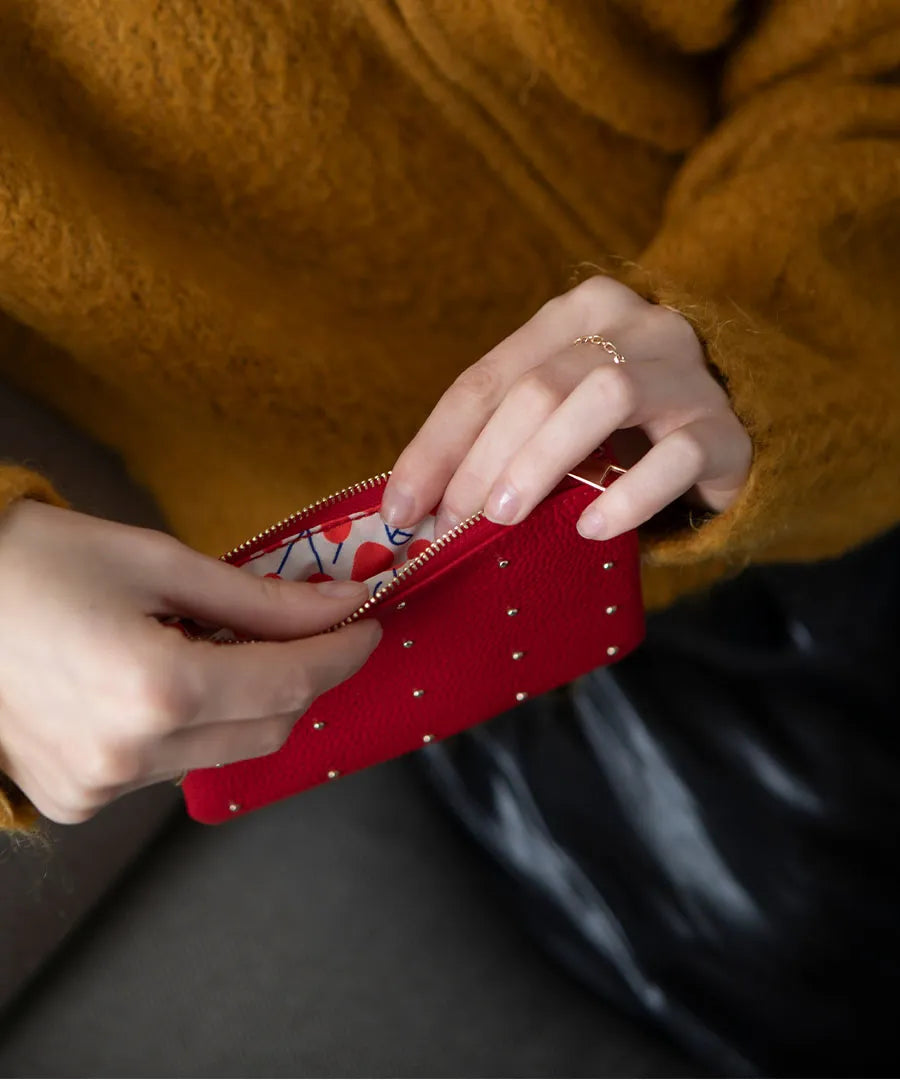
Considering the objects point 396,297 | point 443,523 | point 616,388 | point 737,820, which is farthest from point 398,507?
point 737,820

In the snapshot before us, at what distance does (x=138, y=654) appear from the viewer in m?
0.43

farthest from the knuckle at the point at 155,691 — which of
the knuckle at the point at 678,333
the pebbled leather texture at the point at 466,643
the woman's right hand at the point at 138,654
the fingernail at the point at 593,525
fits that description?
the knuckle at the point at 678,333

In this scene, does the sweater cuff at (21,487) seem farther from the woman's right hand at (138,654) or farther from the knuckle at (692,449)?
the knuckle at (692,449)

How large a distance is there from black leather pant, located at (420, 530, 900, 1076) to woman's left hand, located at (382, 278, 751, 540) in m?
0.19

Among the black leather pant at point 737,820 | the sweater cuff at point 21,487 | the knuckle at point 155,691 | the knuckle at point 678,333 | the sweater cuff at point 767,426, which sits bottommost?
the black leather pant at point 737,820

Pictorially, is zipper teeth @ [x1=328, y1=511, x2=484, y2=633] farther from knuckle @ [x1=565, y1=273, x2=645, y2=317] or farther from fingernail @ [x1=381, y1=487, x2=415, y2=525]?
knuckle @ [x1=565, y1=273, x2=645, y2=317]

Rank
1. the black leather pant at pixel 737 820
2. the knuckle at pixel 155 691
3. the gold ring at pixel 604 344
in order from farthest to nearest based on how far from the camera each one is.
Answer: the black leather pant at pixel 737 820 → the gold ring at pixel 604 344 → the knuckle at pixel 155 691

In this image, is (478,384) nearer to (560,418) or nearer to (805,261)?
(560,418)

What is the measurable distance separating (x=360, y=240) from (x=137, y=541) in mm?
304

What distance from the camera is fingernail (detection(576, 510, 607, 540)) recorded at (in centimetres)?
49

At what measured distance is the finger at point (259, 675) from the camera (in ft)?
1.42

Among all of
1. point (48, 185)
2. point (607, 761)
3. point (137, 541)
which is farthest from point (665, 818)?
point (48, 185)

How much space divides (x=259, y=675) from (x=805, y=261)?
43 cm

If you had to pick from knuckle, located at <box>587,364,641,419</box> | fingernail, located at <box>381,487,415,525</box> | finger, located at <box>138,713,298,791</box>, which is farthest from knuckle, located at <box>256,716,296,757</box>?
knuckle, located at <box>587,364,641,419</box>
